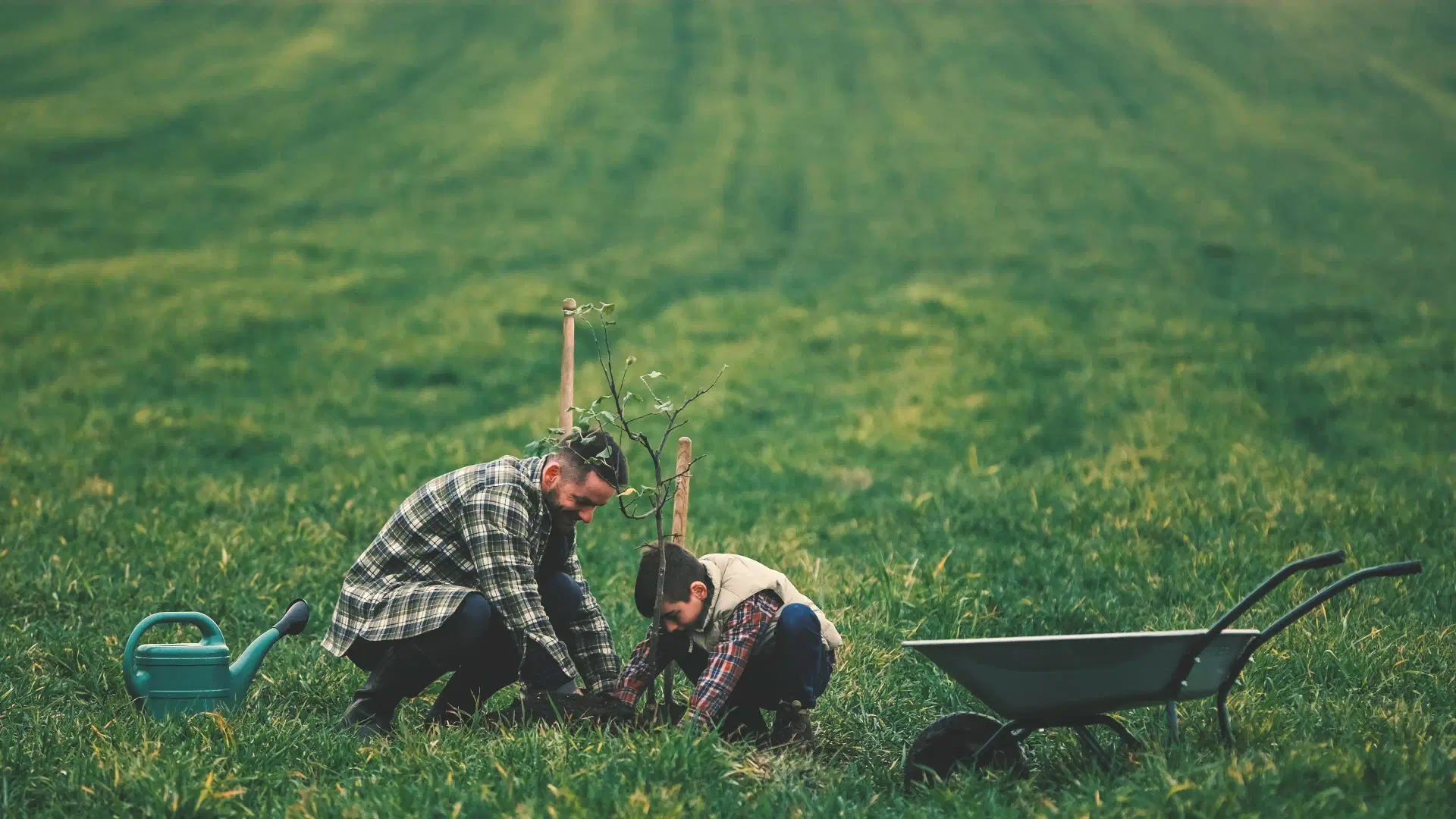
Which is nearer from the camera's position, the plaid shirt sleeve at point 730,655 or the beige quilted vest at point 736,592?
the plaid shirt sleeve at point 730,655

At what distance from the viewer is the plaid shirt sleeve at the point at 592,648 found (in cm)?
527

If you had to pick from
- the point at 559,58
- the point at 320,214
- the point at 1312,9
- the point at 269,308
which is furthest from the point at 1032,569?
the point at 1312,9

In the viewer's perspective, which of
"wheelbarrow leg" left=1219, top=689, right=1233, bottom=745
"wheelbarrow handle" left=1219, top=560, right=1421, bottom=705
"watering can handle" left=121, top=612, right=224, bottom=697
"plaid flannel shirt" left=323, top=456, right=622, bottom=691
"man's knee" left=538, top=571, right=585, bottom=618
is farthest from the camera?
"man's knee" left=538, top=571, right=585, bottom=618

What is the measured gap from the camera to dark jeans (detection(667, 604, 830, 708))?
463cm

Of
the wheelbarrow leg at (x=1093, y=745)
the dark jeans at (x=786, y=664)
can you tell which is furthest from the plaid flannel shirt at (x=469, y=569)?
the wheelbarrow leg at (x=1093, y=745)

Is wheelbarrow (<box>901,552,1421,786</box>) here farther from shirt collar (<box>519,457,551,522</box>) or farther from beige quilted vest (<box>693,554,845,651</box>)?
shirt collar (<box>519,457,551,522</box>)

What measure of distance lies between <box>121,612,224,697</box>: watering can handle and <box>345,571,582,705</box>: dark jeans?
1.98 feet

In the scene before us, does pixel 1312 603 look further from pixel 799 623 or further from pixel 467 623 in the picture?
pixel 467 623

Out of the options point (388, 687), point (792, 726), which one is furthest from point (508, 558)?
point (792, 726)

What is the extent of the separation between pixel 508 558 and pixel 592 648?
673mm

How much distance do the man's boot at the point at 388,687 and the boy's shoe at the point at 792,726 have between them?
4.75 feet

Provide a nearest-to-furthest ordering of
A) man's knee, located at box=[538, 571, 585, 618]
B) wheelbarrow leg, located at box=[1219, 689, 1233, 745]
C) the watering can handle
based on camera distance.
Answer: wheelbarrow leg, located at box=[1219, 689, 1233, 745]
the watering can handle
man's knee, located at box=[538, 571, 585, 618]

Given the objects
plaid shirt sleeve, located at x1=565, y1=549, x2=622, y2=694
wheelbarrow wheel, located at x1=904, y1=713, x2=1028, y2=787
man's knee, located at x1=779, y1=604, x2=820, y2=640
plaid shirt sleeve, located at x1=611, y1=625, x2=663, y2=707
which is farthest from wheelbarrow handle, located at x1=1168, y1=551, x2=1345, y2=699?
plaid shirt sleeve, located at x1=565, y1=549, x2=622, y2=694

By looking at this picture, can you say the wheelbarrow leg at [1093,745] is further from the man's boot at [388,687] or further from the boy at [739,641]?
the man's boot at [388,687]
